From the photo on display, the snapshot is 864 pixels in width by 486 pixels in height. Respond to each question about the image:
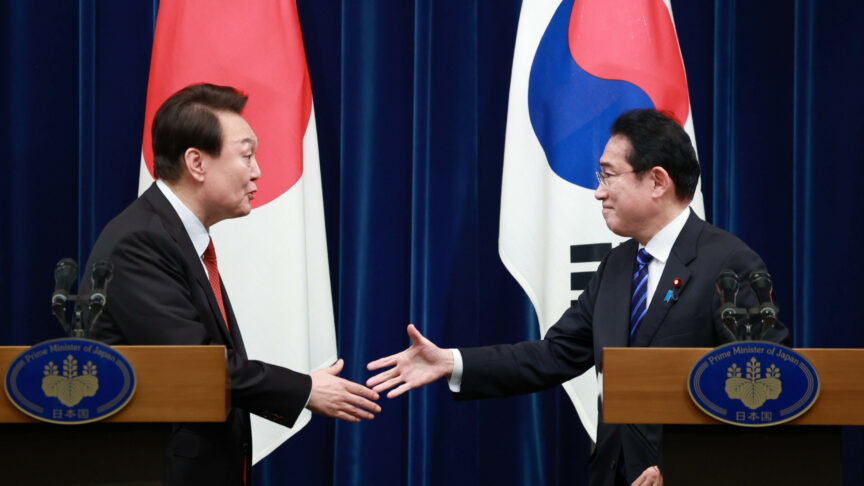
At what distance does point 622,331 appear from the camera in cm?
233

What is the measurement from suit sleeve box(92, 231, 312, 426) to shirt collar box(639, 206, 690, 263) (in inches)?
39.3

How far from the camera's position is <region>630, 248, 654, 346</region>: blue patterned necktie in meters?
2.33

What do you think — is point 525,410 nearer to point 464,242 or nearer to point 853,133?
point 464,242

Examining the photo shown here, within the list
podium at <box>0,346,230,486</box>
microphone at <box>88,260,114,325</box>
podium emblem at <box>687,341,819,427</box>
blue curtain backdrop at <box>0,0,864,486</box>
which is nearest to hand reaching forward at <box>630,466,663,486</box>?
podium emblem at <box>687,341,819,427</box>

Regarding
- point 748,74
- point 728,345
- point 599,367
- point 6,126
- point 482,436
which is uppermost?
point 748,74

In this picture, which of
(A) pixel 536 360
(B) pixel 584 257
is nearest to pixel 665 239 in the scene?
(A) pixel 536 360

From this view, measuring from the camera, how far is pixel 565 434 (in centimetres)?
368

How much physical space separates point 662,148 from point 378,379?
1.02 metres

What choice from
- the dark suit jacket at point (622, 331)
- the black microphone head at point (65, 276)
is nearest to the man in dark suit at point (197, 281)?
the black microphone head at point (65, 276)

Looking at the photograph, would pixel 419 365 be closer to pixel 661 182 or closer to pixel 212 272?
pixel 212 272

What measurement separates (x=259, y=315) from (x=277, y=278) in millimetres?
139

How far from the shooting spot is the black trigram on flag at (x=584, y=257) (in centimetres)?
305

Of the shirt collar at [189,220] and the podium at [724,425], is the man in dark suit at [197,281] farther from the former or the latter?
the podium at [724,425]

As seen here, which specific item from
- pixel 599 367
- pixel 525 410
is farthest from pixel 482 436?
pixel 599 367
